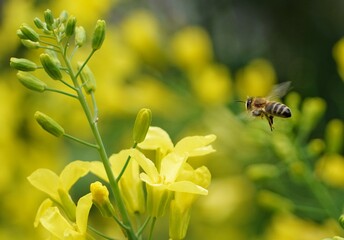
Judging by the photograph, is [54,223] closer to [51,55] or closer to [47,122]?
[47,122]

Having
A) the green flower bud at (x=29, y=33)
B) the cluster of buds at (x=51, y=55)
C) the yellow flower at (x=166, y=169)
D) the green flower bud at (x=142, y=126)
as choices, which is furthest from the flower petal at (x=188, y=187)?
the green flower bud at (x=29, y=33)

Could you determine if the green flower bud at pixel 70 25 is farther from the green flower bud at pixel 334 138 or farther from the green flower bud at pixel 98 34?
the green flower bud at pixel 334 138

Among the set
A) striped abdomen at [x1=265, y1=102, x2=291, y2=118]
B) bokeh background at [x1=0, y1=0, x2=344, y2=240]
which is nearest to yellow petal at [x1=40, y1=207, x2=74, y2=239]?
striped abdomen at [x1=265, y1=102, x2=291, y2=118]

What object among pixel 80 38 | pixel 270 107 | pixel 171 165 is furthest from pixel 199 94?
pixel 171 165

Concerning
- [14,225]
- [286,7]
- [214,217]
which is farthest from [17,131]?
[286,7]

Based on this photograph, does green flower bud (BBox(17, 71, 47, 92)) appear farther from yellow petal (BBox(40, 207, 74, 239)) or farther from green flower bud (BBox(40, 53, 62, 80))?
yellow petal (BBox(40, 207, 74, 239))

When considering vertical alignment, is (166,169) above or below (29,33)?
below

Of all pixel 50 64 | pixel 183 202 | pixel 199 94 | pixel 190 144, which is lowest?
pixel 199 94

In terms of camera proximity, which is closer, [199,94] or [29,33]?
[29,33]
